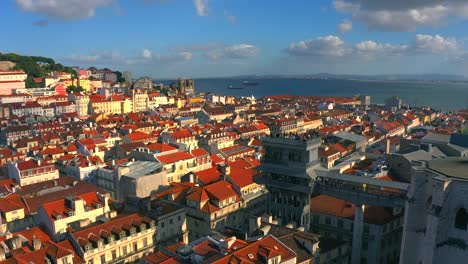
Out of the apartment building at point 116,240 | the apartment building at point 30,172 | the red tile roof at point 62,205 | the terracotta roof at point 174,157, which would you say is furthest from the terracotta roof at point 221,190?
the apartment building at point 30,172

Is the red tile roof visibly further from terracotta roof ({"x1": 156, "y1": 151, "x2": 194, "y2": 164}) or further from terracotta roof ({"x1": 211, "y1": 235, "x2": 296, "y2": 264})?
terracotta roof ({"x1": 211, "y1": 235, "x2": 296, "y2": 264})

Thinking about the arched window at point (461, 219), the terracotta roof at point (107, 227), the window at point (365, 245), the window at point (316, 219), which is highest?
the arched window at point (461, 219)

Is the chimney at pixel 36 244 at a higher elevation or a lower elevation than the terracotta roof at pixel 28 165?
lower

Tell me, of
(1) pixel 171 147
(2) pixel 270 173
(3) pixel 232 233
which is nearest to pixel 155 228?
(3) pixel 232 233

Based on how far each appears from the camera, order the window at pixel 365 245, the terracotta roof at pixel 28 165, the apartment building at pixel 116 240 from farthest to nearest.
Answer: the terracotta roof at pixel 28 165
the window at pixel 365 245
the apartment building at pixel 116 240

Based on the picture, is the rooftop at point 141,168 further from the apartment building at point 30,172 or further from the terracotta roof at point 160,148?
the apartment building at point 30,172

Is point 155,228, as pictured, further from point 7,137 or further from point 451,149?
point 7,137

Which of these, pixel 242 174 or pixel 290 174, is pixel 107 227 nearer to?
pixel 290 174

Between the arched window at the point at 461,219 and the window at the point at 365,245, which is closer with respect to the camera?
the arched window at the point at 461,219

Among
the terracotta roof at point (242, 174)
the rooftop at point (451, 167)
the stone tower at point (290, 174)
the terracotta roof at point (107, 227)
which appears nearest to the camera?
the rooftop at point (451, 167)
